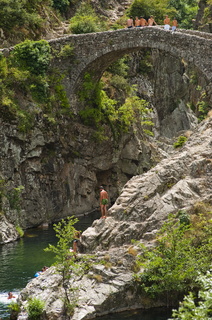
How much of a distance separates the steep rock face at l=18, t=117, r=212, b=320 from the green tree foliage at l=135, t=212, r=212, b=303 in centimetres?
59

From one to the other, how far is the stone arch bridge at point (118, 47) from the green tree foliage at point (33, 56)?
6.18 feet

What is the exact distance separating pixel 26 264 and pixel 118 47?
777 inches

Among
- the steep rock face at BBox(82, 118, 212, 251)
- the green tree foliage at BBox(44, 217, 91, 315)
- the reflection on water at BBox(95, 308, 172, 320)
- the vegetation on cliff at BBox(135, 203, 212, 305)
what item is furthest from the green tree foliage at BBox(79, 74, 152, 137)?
the reflection on water at BBox(95, 308, 172, 320)

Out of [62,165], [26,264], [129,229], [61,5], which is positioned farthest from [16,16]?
[129,229]

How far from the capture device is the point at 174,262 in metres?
17.3

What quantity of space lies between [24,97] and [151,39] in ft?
34.2

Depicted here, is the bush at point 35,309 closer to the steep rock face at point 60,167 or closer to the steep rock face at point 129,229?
the steep rock face at point 129,229

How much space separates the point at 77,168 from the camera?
38.4 meters

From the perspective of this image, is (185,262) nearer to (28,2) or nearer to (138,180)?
(138,180)

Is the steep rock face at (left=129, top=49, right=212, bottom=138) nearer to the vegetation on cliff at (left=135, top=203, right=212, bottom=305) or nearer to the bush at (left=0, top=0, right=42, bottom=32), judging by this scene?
the bush at (left=0, top=0, right=42, bottom=32)

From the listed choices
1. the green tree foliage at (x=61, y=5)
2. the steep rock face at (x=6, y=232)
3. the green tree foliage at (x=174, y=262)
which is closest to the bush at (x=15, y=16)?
the green tree foliage at (x=61, y=5)

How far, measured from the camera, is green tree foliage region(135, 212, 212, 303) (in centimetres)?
1717

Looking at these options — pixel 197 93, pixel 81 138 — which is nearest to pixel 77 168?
pixel 81 138

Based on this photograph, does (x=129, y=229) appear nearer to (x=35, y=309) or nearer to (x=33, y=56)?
(x=35, y=309)
